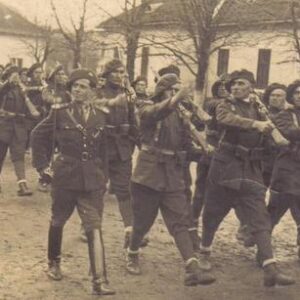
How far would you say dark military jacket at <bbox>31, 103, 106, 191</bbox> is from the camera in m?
6.14

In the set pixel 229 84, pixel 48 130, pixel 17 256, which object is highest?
pixel 229 84

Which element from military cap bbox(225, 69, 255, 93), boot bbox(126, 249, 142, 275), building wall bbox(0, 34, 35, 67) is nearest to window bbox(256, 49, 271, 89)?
military cap bbox(225, 69, 255, 93)

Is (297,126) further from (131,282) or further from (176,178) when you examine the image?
(131,282)

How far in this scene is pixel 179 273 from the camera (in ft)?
22.6

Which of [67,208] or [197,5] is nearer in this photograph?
[67,208]

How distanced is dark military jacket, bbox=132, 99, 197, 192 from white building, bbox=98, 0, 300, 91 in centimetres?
1287

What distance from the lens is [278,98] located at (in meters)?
8.02

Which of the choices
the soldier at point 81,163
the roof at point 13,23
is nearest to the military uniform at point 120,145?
the soldier at point 81,163

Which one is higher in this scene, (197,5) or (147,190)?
(197,5)

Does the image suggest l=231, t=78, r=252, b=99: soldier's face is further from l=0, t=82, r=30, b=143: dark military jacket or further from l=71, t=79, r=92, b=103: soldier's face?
l=0, t=82, r=30, b=143: dark military jacket

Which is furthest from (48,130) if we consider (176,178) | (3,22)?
(3,22)

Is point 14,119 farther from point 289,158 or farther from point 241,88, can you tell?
point 241,88

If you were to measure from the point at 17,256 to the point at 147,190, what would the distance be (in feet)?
5.53

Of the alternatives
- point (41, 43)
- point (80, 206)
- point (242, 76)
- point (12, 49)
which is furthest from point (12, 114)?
point (12, 49)
